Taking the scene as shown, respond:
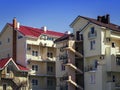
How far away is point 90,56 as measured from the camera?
58.7 m

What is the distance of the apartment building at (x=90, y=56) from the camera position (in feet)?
184

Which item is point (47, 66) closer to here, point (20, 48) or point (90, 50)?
point (20, 48)

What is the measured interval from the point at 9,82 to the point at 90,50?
15.7 m

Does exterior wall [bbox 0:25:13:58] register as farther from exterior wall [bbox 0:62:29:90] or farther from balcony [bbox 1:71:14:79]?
balcony [bbox 1:71:14:79]

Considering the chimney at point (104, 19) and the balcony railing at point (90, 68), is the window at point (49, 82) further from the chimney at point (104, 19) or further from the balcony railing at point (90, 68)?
the chimney at point (104, 19)

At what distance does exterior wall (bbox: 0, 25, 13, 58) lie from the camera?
71.8m

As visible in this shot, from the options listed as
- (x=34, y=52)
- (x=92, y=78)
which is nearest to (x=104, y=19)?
(x=92, y=78)

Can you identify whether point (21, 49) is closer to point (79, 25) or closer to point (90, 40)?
point (79, 25)

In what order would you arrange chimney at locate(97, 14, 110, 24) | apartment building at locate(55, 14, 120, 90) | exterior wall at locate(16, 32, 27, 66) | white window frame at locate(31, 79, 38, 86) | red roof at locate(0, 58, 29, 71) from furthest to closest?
white window frame at locate(31, 79, 38, 86) → exterior wall at locate(16, 32, 27, 66) → red roof at locate(0, 58, 29, 71) → chimney at locate(97, 14, 110, 24) → apartment building at locate(55, 14, 120, 90)

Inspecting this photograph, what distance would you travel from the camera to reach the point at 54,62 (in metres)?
71.2

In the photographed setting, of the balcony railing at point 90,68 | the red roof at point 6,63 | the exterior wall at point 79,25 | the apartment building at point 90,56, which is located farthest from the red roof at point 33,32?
the balcony railing at point 90,68

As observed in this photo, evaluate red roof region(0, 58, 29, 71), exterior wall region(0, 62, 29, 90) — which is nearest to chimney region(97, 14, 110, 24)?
red roof region(0, 58, 29, 71)

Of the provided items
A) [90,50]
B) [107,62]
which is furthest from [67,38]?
[107,62]

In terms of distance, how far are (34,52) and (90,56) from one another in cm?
1408
